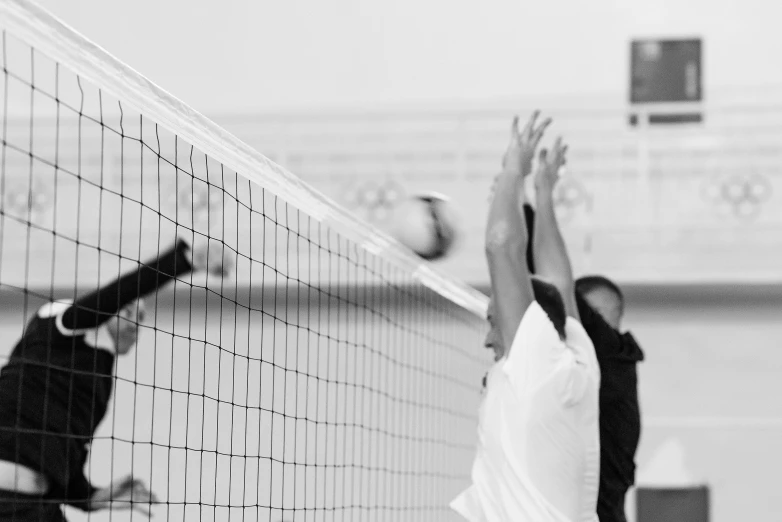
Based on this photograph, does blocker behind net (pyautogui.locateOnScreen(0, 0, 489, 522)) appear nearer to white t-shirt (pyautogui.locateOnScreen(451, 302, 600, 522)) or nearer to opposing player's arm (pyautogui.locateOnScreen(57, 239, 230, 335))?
opposing player's arm (pyautogui.locateOnScreen(57, 239, 230, 335))

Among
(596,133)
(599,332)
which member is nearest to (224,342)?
(596,133)

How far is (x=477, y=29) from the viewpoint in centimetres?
1129

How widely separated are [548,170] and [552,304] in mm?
807

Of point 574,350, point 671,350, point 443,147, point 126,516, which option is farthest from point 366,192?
point 574,350

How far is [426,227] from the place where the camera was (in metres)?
4.84

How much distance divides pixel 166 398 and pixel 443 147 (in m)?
4.07

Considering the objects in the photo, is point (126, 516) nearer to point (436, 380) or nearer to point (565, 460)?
point (436, 380)

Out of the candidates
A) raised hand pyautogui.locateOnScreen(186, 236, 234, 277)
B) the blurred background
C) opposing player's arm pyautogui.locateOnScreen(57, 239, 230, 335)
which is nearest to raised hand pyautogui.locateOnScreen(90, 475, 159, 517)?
opposing player's arm pyautogui.locateOnScreen(57, 239, 230, 335)

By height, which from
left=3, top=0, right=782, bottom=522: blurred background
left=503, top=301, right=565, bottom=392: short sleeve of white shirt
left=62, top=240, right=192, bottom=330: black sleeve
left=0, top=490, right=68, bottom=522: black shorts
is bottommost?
left=0, top=490, right=68, bottom=522: black shorts

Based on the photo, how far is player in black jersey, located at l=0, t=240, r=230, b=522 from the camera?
152 inches

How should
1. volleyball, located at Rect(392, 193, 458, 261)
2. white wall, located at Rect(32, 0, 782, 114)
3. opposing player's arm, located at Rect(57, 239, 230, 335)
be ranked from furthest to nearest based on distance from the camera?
white wall, located at Rect(32, 0, 782, 114) < volleyball, located at Rect(392, 193, 458, 261) < opposing player's arm, located at Rect(57, 239, 230, 335)

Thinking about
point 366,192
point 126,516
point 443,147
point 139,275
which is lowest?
point 126,516

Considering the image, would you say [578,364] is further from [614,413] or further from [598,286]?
[598,286]

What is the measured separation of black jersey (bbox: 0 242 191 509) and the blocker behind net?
1 centimetres
